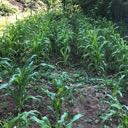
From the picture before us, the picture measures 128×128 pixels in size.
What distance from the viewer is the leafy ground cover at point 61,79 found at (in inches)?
189

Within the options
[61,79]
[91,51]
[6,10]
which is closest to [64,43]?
[91,51]

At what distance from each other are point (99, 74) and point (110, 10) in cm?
538

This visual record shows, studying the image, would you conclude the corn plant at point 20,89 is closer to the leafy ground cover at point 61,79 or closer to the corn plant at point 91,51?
the leafy ground cover at point 61,79

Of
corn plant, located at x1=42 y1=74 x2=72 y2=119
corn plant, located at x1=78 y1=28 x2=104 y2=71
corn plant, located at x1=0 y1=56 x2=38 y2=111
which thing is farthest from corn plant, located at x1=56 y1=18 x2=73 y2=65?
corn plant, located at x1=0 y1=56 x2=38 y2=111

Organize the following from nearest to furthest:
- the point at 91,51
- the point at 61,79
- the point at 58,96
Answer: the point at 58,96 < the point at 61,79 < the point at 91,51

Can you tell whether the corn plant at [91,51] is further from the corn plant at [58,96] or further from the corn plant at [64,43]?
the corn plant at [58,96]

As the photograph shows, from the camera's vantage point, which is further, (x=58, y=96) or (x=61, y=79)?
(x=61, y=79)

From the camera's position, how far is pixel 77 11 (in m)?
12.7

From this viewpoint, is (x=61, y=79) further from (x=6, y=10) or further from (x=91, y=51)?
(x=6, y=10)

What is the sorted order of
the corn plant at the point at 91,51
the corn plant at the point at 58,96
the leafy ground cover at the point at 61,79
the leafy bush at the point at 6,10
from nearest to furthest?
the corn plant at the point at 58,96 < the leafy ground cover at the point at 61,79 < the corn plant at the point at 91,51 < the leafy bush at the point at 6,10

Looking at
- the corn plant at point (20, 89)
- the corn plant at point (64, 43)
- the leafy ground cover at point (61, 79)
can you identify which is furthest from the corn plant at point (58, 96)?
the corn plant at point (64, 43)

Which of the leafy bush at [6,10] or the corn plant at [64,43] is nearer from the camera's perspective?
the corn plant at [64,43]

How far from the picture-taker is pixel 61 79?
5422mm

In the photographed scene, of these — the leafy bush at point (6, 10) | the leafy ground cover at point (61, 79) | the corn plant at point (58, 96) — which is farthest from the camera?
the leafy bush at point (6, 10)
